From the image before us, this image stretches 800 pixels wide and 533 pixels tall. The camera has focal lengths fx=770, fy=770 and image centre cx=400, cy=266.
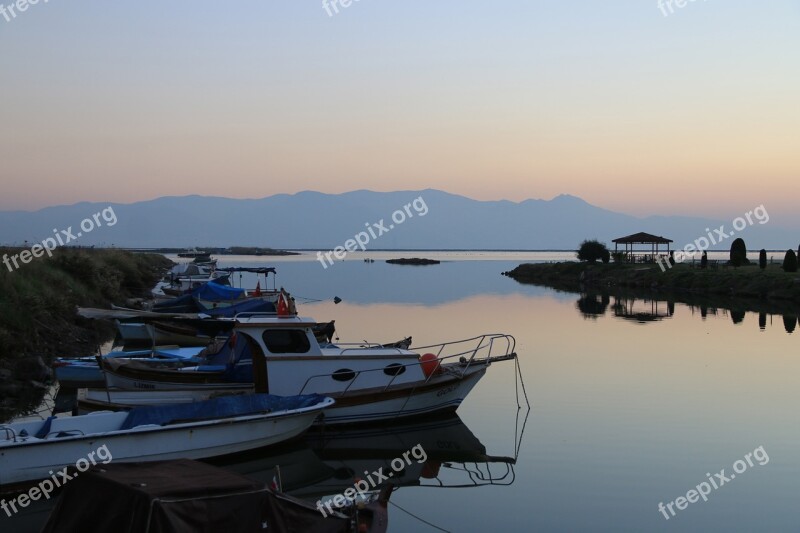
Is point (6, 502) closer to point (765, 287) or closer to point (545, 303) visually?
point (545, 303)

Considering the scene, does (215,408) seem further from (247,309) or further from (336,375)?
(247,309)

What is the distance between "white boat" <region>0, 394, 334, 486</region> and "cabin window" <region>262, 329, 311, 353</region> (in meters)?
1.56

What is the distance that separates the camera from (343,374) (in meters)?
16.8

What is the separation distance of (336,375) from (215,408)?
3.30 m

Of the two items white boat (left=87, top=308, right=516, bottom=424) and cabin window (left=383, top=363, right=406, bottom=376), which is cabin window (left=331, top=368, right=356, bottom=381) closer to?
white boat (left=87, top=308, right=516, bottom=424)

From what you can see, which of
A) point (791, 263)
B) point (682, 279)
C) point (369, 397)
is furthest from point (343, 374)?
point (682, 279)

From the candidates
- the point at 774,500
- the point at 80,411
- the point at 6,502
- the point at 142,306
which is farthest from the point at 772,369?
the point at 142,306

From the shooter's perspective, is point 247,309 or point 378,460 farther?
point 247,309

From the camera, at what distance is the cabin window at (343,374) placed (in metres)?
16.8

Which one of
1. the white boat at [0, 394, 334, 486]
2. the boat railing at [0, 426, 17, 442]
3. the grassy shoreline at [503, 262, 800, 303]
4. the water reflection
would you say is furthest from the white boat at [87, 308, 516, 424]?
the grassy shoreline at [503, 262, 800, 303]

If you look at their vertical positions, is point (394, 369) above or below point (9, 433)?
above

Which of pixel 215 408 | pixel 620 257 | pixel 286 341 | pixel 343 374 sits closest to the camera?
pixel 215 408

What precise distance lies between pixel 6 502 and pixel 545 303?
43.6 metres

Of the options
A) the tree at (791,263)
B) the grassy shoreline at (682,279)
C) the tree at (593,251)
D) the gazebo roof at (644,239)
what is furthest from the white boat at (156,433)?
the tree at (593,251)
